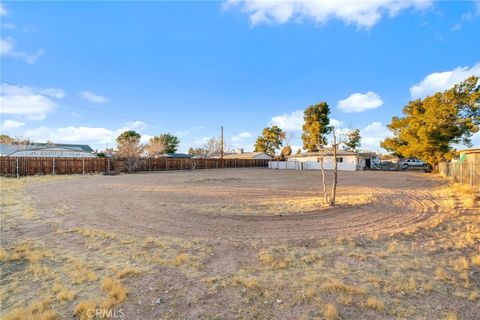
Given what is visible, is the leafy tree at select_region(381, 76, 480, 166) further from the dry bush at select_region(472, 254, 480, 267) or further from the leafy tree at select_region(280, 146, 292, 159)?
the leafy tree at select_region(280, 146, 292, 159)

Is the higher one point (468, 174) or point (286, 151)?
point (286, 151)

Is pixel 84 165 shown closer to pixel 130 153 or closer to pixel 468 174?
pixel 130 153

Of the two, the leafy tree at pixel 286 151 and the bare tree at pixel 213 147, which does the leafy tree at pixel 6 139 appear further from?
the leafy tree at pixel 286 151

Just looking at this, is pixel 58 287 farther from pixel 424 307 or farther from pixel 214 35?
pixel 214 35

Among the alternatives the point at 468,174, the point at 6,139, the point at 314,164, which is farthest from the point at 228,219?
the point at 6,139

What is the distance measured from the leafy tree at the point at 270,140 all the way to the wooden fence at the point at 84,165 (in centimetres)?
1876

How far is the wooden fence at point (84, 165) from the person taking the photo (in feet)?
65.0

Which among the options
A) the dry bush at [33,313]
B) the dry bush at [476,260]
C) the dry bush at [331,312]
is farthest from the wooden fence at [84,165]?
the dry bush at [476,260]

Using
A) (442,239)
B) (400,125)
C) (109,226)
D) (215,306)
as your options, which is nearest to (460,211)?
(442,239)

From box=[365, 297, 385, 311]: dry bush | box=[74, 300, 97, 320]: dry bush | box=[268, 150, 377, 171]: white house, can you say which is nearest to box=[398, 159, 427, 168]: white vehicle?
box=[268, 150, 377, 171]: white house

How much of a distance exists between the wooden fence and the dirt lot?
16654mm

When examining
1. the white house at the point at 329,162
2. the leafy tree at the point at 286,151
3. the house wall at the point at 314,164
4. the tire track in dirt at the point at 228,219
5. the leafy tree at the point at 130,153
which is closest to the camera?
the tire track in dirt at the point at 228,219

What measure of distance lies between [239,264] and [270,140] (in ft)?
164

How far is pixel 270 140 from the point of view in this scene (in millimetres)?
53281
